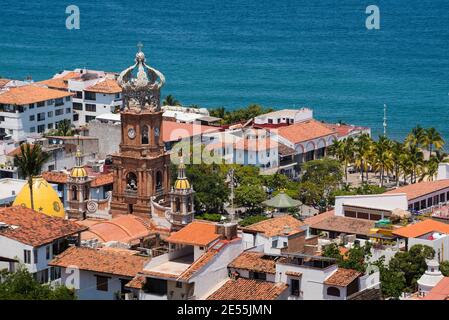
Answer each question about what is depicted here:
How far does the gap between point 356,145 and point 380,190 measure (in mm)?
14747

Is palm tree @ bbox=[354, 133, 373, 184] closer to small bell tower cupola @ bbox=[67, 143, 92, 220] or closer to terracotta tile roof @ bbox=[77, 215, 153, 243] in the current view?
small bell tower cupola @ bbox=[67, 143, 92, 220]

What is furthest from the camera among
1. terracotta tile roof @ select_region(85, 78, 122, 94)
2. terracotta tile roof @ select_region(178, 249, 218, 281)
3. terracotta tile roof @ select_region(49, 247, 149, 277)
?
terracotta tile roof @ select_region(85, 78, 122, 94)

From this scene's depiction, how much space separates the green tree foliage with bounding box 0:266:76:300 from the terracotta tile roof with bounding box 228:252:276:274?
276 inches

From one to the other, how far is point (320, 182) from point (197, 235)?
131ft

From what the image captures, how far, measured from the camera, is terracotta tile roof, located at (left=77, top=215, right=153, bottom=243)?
230ft

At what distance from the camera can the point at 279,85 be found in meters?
184

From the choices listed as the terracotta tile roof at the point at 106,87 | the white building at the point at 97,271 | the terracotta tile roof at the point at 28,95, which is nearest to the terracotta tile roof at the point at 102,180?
the white building at the point at 97,271

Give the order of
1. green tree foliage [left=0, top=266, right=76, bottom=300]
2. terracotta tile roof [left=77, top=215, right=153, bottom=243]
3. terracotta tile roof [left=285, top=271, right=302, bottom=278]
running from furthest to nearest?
terracotta tile roof [left=77, top=215, right=153, bottom=243], terracotta tile roof [left=285, top=271, right=302, bottom=278], green tree foliage [left=0, top=266, right=76, bottom=300]

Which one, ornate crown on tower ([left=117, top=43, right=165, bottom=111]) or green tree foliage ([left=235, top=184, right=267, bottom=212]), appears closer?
ornate crown on tower ([left=117, top=43, right=165, bottom=111])

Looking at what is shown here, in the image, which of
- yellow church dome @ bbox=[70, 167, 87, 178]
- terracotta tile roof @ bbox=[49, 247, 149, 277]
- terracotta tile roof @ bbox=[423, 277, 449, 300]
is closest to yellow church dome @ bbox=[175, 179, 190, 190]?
yellow church dome @ bbox=[70, 167, 87, 178]

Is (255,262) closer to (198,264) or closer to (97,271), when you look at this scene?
(198,264)

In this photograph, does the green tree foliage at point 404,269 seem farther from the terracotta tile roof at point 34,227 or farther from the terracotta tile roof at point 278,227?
the terracotta tile roof at point 34,227
